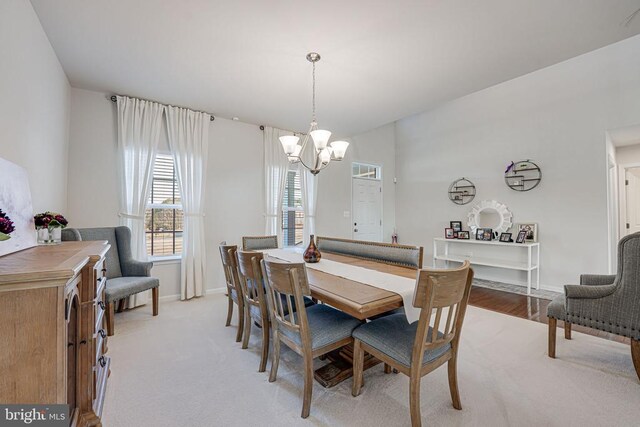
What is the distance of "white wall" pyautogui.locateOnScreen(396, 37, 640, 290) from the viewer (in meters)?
3.71

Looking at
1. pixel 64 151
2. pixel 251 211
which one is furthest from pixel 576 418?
pixel 64 151

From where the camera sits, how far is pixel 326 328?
177 cm

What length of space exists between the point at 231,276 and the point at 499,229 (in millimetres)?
4397

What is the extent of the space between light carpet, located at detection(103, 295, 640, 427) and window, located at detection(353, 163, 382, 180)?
3794 mm

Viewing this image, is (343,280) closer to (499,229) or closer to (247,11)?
(247,11)

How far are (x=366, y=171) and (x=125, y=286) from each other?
4.67 m

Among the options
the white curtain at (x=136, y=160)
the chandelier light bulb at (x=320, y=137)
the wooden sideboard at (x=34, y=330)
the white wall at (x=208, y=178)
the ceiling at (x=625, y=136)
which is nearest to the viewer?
the wooden sideboard at (x=34, y=330)

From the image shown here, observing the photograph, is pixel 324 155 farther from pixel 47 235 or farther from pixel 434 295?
pixel 47 235

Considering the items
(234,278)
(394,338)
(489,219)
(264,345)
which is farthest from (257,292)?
(489,219)

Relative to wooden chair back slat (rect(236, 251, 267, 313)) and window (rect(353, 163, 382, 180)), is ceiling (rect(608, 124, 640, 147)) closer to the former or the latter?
window (rect(353, 163, 382, 180))

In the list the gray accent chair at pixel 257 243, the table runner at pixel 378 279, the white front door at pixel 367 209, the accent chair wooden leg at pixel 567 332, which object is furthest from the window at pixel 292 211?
the accent chair wooden leg at pixel 567 332

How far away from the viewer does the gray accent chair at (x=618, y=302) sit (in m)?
1.83

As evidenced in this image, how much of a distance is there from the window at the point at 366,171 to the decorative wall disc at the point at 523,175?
2.37 meters

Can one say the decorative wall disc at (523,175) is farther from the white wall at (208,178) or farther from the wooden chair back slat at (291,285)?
the wooden chair back slat at (291,285)
